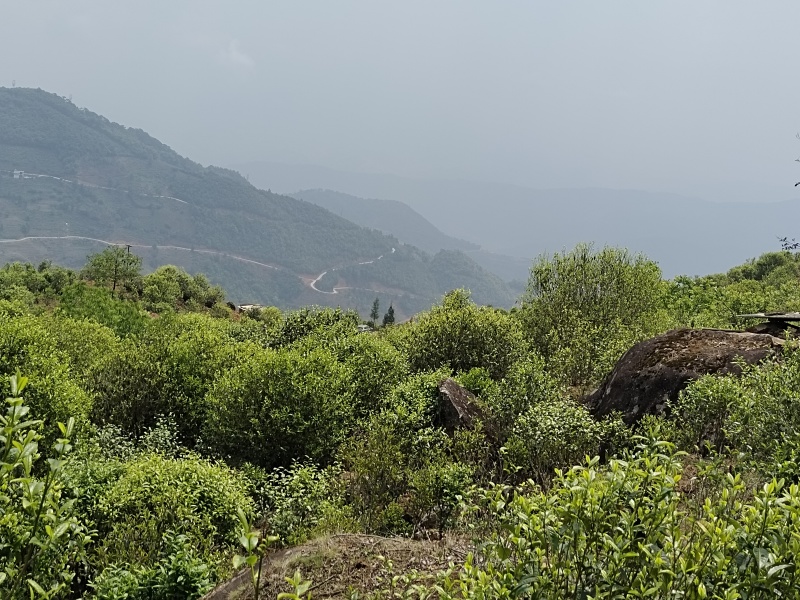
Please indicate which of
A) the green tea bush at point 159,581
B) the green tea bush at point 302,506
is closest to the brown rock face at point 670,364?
the green tea bush at point 302,506

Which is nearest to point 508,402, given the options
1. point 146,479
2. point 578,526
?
point 146,479

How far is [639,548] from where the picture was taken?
13.7ft

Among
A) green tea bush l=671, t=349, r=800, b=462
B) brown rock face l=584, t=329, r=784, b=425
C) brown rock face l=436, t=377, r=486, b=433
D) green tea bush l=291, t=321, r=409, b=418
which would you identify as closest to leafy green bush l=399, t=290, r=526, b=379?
green tea bush l=291, t=321, r=409, b=418

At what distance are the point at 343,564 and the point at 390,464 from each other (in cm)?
556

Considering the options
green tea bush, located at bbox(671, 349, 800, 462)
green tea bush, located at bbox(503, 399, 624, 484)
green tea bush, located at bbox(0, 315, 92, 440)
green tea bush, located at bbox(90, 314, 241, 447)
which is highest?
green tea bush, located at bbox(671, 349, 800, 462)

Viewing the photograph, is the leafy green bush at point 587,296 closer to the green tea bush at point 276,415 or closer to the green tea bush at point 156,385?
the green tea bush at point 276,415

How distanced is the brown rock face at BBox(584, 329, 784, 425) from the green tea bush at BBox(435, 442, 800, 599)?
11391 millimetres

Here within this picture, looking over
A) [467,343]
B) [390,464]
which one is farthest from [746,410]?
[467,343]

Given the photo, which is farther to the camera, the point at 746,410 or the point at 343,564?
the point at 746,410

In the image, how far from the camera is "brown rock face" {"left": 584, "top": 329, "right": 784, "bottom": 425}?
15125mm

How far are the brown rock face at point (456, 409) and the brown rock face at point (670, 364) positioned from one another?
3.51 meters

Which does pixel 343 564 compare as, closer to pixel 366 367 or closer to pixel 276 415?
pixel 276 415

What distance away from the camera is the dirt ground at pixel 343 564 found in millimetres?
7363

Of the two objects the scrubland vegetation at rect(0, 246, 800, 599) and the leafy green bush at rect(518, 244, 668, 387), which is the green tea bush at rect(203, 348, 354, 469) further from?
the leafy green bush at rect(518, 244, 668, 387)
